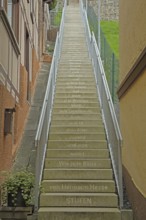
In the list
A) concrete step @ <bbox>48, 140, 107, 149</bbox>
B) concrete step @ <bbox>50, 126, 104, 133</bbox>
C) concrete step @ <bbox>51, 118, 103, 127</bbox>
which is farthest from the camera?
concrete step @ <bbox>51, 118, 103, 127</bbox>

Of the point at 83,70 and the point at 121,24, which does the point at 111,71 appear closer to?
the point at 83,70

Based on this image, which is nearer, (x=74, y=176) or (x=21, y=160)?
(x=74, y=176)

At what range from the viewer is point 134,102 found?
7.99 meters

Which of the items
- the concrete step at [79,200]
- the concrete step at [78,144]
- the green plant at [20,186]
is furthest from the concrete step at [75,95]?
the concrete step at [79,200]

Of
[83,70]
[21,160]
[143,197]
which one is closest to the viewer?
[143,197]

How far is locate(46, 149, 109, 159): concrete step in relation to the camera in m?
9.47

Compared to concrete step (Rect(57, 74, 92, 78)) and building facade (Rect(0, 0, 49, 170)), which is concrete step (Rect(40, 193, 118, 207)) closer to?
building facade (Rect(0, 0, 49, 170))

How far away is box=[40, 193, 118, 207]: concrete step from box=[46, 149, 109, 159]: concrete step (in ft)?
4.91

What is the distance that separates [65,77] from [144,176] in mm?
7680

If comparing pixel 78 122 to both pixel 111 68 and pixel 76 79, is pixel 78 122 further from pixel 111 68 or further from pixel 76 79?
pixel 111 68

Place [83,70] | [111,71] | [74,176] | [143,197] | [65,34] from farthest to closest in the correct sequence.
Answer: [65,34] → [83,70] → [111,71] → [74,176] → [143,197]

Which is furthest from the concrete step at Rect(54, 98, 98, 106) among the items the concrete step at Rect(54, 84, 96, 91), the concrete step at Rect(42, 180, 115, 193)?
the concrete step at Rect(42, 180, 115, 193)

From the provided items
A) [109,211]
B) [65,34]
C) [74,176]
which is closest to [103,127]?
[74,176]

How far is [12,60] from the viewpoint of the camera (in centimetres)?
1044
